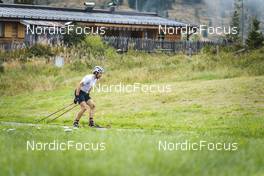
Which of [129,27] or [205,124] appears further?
[129,27]

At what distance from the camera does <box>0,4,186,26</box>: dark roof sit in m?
49.8

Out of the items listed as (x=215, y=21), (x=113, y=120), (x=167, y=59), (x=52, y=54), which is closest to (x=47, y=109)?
(x=113, y=120)

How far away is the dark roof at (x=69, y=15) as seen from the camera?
4975 centimetres

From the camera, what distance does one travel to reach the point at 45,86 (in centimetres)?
2916

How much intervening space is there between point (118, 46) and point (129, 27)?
10.1m

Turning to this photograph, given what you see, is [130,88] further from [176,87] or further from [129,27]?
[129,27]
